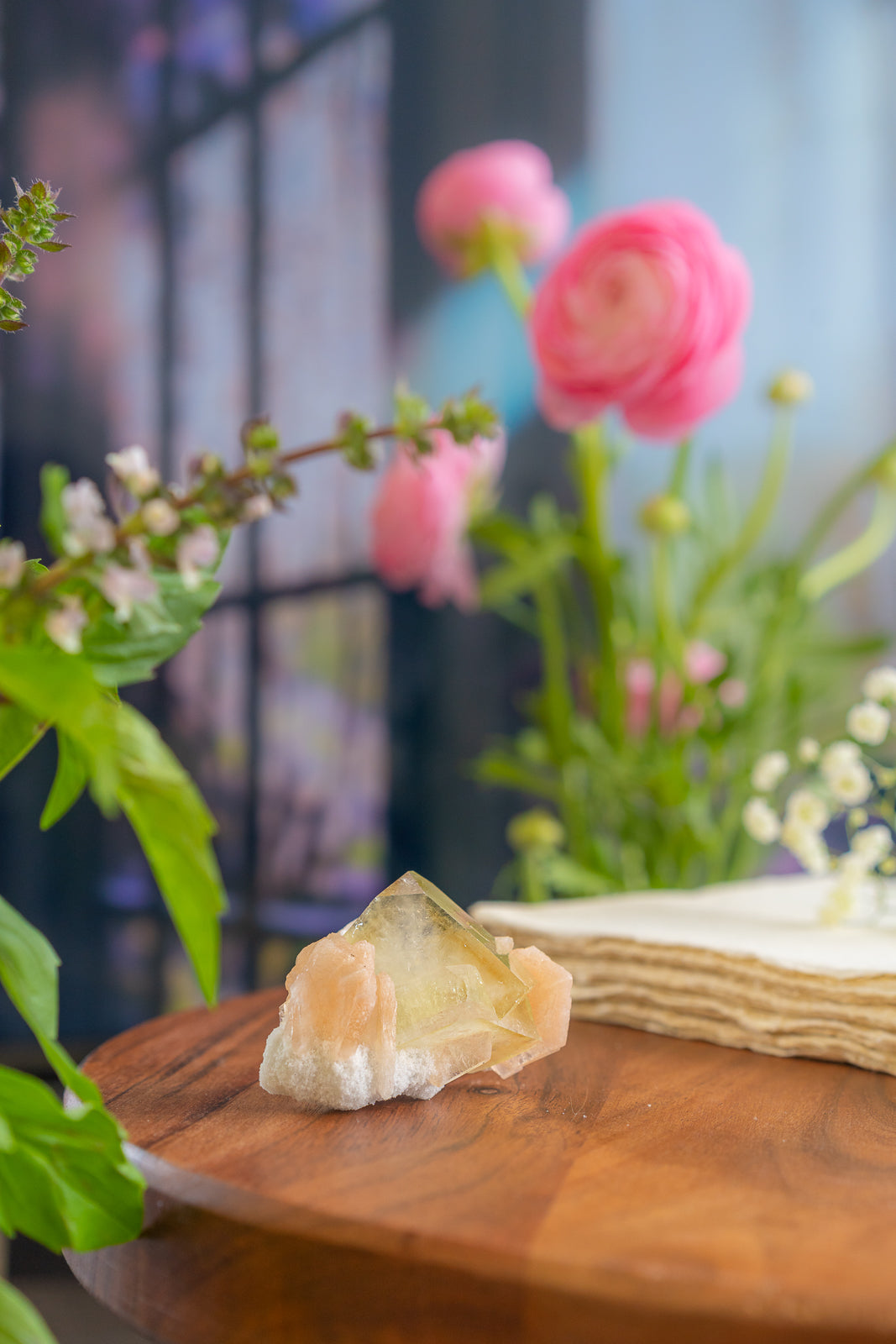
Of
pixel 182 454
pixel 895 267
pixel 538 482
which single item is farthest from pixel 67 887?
pixel 895 267

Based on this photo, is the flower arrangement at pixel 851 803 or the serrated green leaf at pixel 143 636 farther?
the flower arrangement at pixel 851 803

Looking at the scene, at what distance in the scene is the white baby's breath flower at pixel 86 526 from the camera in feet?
0.93

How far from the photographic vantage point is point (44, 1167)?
0.33m

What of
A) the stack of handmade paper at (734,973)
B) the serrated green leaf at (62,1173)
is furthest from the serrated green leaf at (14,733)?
the stack of handmade paper at (734,973)

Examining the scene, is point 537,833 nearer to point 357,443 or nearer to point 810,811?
point 810,811

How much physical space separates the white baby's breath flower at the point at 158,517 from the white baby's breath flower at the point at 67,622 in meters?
0.03

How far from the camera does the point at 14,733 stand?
382mm

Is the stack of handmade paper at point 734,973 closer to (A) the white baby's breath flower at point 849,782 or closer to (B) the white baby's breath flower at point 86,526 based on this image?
(A) the white baby's breath flower at point 849,782

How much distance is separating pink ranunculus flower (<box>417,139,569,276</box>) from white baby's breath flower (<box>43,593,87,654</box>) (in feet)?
3.36

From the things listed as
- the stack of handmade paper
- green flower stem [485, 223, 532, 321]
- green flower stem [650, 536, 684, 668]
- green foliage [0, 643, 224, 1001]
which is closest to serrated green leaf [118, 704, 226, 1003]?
green foliage [0, 643, 224, 1001]

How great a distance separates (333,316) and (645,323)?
59cm

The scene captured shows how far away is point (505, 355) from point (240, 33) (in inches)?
20.0

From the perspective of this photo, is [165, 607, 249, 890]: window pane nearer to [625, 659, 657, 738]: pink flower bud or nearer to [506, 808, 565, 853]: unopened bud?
[506, 808, 565, 853]: unopened bud

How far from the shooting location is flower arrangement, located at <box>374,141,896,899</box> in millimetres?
1005
